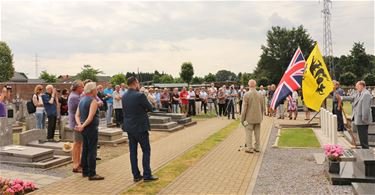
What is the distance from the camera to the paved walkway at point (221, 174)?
6871 millimetres

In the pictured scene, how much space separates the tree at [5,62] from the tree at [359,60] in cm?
5952

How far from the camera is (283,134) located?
14.3 metres

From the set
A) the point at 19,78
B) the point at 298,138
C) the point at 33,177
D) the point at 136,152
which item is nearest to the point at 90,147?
the point at 136,152

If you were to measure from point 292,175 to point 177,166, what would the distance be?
8.64 ft

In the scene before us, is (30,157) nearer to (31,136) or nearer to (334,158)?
(31,136)

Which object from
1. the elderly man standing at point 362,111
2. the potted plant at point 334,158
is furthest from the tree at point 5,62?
the potted plant at point 334,158

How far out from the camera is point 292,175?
785 cm

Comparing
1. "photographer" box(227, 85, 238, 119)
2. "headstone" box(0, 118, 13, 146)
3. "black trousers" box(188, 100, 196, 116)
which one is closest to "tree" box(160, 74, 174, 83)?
"black trousers" box(188, 100, 196, 116)

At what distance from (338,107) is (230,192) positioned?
898 centimetres

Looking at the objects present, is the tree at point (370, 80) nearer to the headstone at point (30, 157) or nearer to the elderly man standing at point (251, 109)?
the elderly man standing at point (251, 109)

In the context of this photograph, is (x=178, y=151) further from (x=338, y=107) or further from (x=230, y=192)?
(x=338, y=107)

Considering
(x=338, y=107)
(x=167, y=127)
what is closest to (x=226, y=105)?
(x=167, y=127)

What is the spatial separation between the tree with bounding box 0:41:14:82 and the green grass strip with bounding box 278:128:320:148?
195 ft

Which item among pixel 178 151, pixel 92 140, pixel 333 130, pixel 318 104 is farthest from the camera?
pixel 318 104
